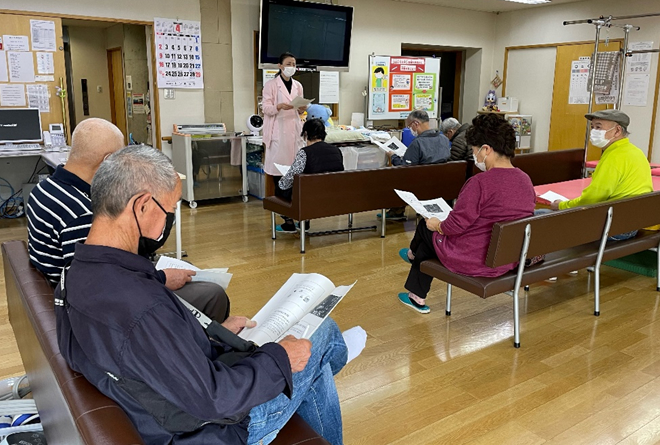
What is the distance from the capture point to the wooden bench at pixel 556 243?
2777 mm

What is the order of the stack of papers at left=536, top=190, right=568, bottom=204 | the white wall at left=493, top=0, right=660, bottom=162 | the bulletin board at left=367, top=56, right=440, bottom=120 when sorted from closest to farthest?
the stack of papers at left=536, top=190, right=568, bottom=204 < the white wall at left=493, top=0, right=660, bottom=162 < the bulletin board at left=367, top=56, right=440, bottom=120

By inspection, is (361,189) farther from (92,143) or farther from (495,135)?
(92,143)

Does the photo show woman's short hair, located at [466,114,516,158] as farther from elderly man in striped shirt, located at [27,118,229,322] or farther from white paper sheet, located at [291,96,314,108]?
white paper sheet, located at [291,96,314,108]

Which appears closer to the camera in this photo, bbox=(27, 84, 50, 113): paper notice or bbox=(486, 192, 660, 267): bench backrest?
bbox=(486, 192, 660, 267): bench backrest

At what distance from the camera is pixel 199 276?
2332mm

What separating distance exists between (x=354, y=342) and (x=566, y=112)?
787cm

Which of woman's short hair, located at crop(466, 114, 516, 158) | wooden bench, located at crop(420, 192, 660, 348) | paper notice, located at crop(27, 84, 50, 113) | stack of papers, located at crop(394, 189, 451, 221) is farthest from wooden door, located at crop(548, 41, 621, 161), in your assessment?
paper notice, located at crop(27, 84, 50, 113)

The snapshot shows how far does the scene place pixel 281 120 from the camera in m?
5.75

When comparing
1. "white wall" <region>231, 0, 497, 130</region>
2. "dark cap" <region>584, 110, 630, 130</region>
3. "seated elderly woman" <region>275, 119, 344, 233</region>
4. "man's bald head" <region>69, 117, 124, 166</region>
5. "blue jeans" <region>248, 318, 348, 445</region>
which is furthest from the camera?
"white wall" <region>231, 0, 497, 130</region>

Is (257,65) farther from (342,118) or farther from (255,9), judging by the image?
(342,118)

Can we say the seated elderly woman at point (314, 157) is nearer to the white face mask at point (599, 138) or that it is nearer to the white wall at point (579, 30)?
the white face mask at point (599, 138)

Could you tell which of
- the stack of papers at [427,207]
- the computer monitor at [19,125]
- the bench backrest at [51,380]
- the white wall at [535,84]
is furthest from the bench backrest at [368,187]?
the white wall at [535,84]

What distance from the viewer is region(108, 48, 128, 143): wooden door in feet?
28.3

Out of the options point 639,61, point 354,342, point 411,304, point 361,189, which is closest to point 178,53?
point 361,189
